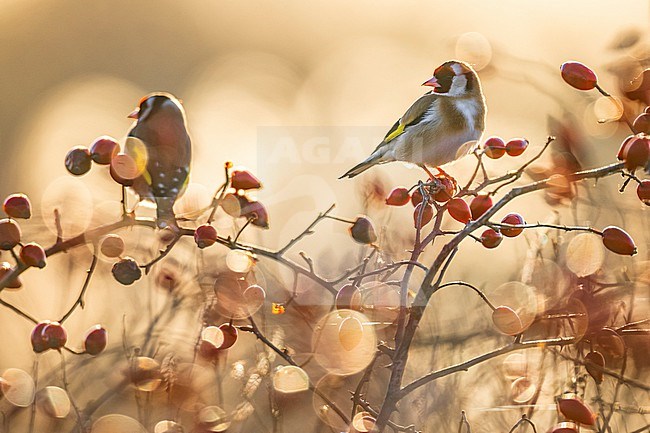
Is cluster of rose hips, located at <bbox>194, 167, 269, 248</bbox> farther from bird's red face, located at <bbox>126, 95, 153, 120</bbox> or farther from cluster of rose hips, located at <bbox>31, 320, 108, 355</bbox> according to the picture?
bird's red face, located at <bbox>126, 95, 153, 120</bbox>

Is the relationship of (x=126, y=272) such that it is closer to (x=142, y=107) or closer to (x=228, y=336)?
(x=228, y=336)

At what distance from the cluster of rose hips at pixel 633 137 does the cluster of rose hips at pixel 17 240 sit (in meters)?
0.60

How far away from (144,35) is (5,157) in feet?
6.84

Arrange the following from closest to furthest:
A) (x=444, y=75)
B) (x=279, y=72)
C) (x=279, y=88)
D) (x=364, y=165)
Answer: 1. (x=444, y=75)
2. (x=364, y=165)
3. (x=279, y=88)
4. (x=279, y=72)

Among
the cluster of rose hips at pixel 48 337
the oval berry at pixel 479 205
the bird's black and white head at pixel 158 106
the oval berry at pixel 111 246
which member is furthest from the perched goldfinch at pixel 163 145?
the oval berry at pixel 479 205

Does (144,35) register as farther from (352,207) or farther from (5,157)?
(352,207)

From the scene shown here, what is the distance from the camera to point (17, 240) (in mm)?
841

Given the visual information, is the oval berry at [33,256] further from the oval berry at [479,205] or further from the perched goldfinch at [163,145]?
the oval berry at [479,205]

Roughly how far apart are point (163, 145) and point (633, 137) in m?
0.86

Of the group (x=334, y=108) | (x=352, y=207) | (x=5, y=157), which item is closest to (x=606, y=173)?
(x=352, y=207)

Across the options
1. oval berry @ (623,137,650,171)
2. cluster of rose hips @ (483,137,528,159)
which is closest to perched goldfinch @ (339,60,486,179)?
cluster of rose hips @ (483,137,528,159)

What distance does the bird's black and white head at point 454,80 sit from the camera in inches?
43.8

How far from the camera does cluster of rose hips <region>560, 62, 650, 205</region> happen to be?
693 mm

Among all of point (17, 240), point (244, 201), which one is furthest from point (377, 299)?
point (17, 240)
